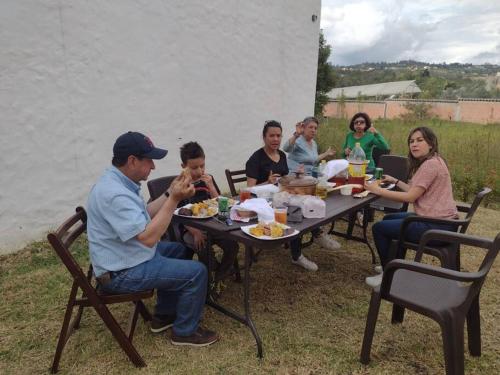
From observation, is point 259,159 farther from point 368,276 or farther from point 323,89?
point 323,89

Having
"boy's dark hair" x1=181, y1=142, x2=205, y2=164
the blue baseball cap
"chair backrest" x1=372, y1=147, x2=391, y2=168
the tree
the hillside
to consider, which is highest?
the hillside

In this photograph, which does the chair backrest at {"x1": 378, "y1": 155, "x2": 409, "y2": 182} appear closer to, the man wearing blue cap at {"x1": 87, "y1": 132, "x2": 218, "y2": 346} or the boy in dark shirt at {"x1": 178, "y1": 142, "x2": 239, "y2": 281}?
the boy in dark shirt at {"x1": 178, "y1": 142, "x2": 239, "y2": 281}

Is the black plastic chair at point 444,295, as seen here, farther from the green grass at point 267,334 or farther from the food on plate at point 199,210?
the food on plate at point 199,210

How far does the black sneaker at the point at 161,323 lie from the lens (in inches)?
102

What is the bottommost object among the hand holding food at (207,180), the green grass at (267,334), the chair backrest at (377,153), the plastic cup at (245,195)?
the green grass at (267,334)

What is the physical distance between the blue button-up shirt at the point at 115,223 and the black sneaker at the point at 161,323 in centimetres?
66

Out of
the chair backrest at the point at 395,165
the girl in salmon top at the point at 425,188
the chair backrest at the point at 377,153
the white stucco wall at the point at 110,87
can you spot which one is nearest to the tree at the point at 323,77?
the white stucco wall at the point at 110,87

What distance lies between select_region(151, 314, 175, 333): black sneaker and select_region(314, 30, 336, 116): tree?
16.3 m

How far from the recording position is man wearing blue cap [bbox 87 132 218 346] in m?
2.00

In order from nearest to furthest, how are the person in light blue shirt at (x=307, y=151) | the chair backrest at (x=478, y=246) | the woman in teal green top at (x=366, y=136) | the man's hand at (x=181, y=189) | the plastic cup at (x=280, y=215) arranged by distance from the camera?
1. the chair backrest at (x=478, y=246)
2. the man's hand at (x=181, y=189)
3. the plastic cup at (x=280, y=215)
4. the person in light blue shirt at (x=307, y=151)
5. the woman in teal green top at (x=366, y=136)

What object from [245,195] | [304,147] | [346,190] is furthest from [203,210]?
[304,147]

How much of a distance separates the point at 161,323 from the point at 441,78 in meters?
A: 50.6

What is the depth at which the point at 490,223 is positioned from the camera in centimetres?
505

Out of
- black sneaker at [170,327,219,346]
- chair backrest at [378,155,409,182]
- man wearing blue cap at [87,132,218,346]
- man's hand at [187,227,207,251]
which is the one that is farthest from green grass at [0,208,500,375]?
chair backrest at [378,155,409,182]
